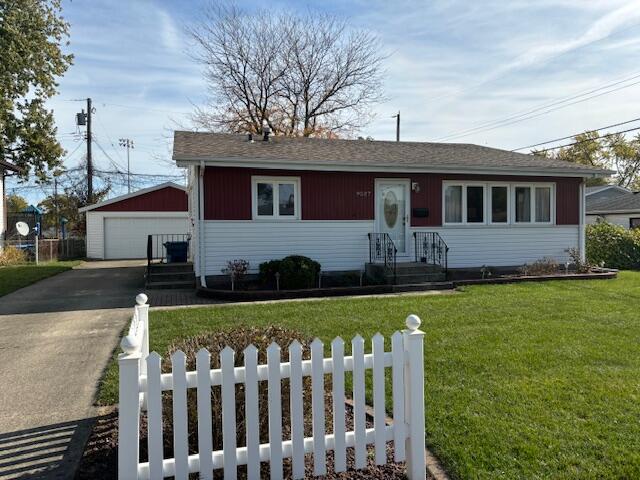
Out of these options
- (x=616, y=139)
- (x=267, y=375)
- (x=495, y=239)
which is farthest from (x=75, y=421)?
(x=616, y=139)

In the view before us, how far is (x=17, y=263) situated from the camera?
1945 cm

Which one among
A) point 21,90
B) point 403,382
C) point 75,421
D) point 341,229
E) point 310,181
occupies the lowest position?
point 75,421

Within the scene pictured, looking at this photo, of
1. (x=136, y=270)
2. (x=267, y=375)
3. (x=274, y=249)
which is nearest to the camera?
(x=267, y=375)

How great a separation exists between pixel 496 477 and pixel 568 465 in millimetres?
517

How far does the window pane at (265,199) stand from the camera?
11.9 m

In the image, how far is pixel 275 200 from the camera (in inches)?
475

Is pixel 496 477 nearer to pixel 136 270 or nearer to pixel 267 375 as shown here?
pixel 267 375

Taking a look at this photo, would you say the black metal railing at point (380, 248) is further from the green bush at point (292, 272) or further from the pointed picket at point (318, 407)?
the pointed picket at point (318, 407)

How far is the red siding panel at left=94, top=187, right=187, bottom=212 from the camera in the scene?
Result: 2331cm

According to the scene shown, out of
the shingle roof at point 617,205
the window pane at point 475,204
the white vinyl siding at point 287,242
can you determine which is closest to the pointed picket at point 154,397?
the white vinyl siding at point 287,242

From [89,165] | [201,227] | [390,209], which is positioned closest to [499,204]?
[390,209]

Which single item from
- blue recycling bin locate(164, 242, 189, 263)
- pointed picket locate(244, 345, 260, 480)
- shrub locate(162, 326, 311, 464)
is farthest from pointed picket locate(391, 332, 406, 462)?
blue recycling bin locate(164, 242, 189, 263)

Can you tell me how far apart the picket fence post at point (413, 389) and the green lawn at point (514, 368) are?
0.28 m

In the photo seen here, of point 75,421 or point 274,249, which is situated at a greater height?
point 274,249
